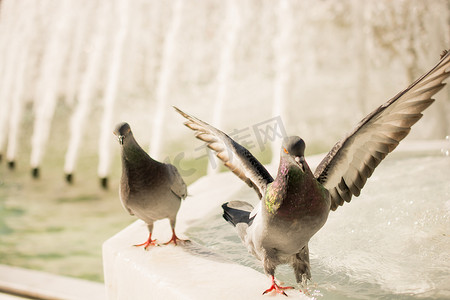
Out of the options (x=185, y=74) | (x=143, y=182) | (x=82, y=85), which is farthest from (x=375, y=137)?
(x=82, y=85)

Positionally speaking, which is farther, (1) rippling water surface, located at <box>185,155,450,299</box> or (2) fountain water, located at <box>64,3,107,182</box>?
(2) fountain water, located at <box>64,3,107,182</box>

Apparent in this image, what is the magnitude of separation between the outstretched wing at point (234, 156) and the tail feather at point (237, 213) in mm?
107

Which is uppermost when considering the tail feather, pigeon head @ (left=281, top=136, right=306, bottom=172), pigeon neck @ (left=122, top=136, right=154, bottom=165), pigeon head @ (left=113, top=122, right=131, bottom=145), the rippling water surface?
pigeon head @ (left=281, top=136, right=306, bottom=172)

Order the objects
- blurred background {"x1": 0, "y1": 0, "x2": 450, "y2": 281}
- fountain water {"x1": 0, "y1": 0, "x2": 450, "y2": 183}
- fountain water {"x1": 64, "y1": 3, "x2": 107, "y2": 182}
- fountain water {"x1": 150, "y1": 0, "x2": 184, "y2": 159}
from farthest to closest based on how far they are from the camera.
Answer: fountain water {"x1": 64, "y1": 3, "x2": 107, "y2": 182}, fountain water {"x1": 0, "y1": 0, "x2": 450, "y2": 183}, blurred background {"x1": 0, "y1": 0, "x2": 450, "y2": 281}, fountain water {"x1": 150, "y1": 0, "x2": 184, "y2": 159}

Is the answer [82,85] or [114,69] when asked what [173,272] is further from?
[82,85]

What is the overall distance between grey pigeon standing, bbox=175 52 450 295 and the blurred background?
4.61 meters

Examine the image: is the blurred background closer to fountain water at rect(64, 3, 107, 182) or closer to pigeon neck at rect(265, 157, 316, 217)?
fountain water at rect(64, 3, 107, 182)

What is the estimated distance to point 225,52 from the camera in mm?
7980

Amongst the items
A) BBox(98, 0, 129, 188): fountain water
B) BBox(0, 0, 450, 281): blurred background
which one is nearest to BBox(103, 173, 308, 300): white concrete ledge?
BBox(0, 0, 450, 281): blurred background

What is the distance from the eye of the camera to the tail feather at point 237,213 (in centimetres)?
164

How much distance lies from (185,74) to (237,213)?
22.9ft

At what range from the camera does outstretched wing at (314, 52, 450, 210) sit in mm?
1270

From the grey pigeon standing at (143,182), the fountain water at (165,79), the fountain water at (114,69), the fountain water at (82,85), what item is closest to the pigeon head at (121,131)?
the grey pigeon standing at (143,182)

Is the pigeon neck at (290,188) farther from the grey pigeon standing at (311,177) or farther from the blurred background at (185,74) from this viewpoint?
the blurred background at (185,74)
